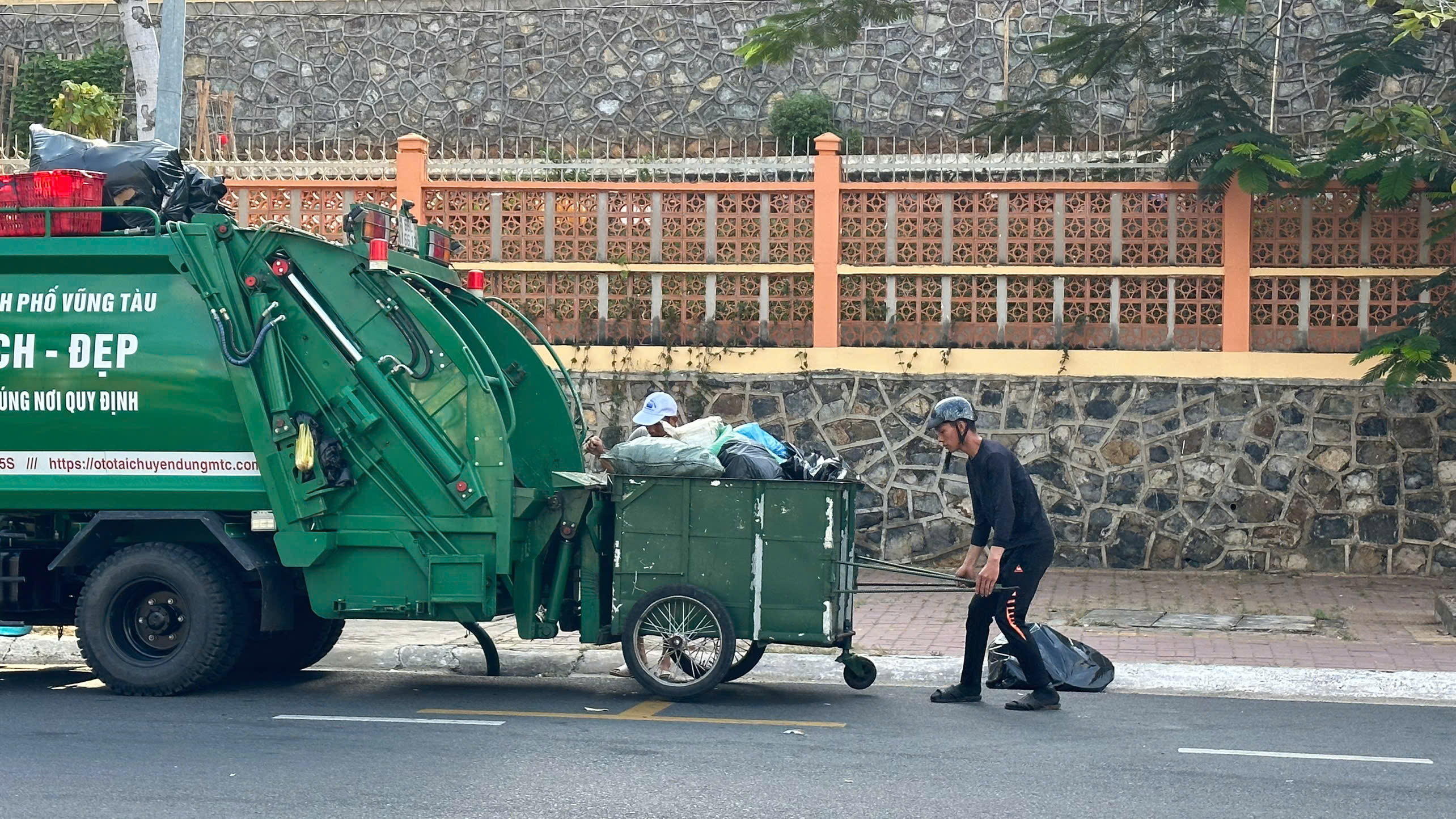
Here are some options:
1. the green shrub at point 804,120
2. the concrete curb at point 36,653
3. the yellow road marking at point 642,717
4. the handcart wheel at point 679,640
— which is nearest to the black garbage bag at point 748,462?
the handcart wheel at point 679,640

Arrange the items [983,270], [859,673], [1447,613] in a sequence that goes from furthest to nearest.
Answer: [983,270] → [1447,613] → [859,673]

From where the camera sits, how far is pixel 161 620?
862 centimetres

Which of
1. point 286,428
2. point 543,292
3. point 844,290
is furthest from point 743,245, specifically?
point 286,428

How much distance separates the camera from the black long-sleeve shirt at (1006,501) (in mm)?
8375

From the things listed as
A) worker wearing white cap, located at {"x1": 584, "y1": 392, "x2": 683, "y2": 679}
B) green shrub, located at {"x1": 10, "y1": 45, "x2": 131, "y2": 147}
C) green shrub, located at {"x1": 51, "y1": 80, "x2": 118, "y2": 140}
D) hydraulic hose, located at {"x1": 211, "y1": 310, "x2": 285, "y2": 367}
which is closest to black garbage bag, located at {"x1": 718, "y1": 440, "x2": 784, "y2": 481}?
worker wearing white cap, located at {"x1": 584, "y1": 392, "x2": 683, "y2": 679}

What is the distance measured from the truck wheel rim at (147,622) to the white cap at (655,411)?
8.96ft

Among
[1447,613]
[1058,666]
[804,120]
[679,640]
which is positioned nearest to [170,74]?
[679,640]

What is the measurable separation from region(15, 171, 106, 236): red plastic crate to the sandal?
5.24 meters

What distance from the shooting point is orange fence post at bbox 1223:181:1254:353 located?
12883mm

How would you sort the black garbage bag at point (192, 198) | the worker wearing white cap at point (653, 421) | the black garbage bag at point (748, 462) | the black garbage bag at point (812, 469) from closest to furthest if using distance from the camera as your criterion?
the black garbage bag at point (748, 462)
the black garbage bag at point (812, 469)
the black garbage bag at point (192, 198)
the worker wearing white cap at point (653, 421)

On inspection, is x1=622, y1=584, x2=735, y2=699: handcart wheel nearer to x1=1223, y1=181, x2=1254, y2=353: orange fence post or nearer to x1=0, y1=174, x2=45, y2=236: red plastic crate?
x1=0, y1=174, x2=45, y2=236: red plastic crate

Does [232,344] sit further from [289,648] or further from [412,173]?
[412,173]

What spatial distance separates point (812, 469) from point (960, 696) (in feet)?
4.83

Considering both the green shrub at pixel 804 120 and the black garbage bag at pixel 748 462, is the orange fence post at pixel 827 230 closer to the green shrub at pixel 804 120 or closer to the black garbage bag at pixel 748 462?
the black garbage bag at pixel 748 462
